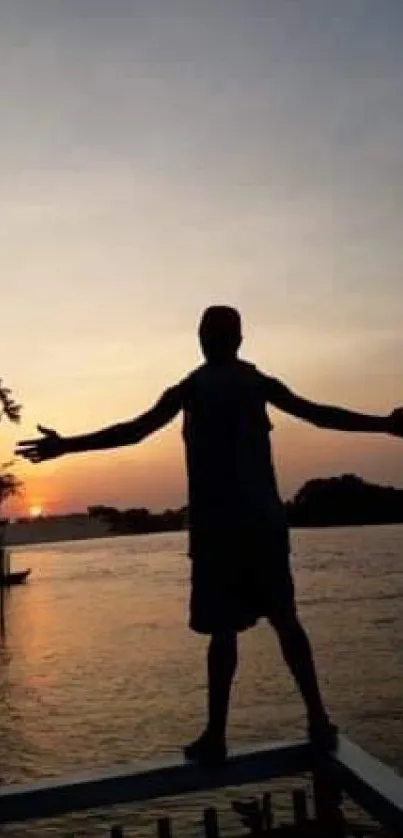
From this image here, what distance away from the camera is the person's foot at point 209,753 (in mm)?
4371

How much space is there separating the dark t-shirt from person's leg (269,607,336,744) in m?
0.35

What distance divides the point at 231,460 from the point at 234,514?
24cm

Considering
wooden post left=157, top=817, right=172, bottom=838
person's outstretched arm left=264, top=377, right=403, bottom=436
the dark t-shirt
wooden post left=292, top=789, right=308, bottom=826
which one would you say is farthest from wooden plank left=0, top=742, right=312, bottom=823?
wooden post left=292, top=789, right=308, bottom=826

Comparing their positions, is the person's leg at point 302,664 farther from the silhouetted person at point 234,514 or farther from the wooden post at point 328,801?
the wooden post at point 328,801

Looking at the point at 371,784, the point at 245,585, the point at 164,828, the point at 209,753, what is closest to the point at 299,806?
the point at 164,828

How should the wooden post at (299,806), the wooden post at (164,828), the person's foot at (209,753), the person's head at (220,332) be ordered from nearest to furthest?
1. the person's foot at (209,753)
2. the person's head at (220,332)
3. the wooden post at (164,828)
4. the wooden post at (299,806)

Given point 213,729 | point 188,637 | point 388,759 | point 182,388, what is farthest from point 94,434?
point 188,637

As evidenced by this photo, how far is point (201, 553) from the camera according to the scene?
460 centimetres

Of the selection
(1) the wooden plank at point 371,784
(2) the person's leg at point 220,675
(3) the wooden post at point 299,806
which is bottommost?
(3) the wooden post at point 299,806

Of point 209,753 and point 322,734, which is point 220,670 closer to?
point 209,753

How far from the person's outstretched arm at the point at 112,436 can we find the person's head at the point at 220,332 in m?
0.24

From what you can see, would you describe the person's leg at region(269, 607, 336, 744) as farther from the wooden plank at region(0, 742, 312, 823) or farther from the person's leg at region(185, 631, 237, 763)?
the person's leg at region(185, 631, 237, 763)

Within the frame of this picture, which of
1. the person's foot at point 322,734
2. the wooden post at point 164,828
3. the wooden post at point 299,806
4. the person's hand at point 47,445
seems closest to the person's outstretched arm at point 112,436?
the person's hand at point 47,445

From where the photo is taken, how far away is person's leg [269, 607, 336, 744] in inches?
178
